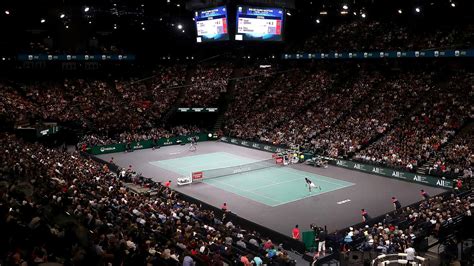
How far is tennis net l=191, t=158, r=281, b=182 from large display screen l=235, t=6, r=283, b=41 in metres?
14.3

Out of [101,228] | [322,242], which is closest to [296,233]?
[322,242]

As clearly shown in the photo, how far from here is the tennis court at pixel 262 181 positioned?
31016 mm

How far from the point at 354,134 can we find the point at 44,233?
122ft

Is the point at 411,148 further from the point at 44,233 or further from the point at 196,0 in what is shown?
the point at 44,233

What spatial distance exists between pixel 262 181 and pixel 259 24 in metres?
19.8

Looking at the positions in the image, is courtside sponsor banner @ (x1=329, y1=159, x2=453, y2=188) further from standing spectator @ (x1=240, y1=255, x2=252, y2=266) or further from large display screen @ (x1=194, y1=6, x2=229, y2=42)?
standing spectator @ (x1=240, y1=255, x2=252, y2=266)

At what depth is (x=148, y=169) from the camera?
130 feet

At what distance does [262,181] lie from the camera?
3519 cm

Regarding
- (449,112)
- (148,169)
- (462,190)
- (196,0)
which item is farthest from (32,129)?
(449,112)

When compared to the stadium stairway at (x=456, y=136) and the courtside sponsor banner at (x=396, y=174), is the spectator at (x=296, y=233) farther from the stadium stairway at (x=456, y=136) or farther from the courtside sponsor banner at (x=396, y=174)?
the stadium stairway at (x=456, y=136)

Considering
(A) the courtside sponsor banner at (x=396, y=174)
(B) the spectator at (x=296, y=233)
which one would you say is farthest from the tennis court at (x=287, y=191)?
(B) the spectator at (x=296, y=233)

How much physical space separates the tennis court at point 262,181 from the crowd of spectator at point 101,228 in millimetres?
5101

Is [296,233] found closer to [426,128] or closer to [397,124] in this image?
[426,128]

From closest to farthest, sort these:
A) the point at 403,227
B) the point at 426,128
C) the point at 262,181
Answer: the point at 403,227 < the point at 262,181 < the point at 426,128
